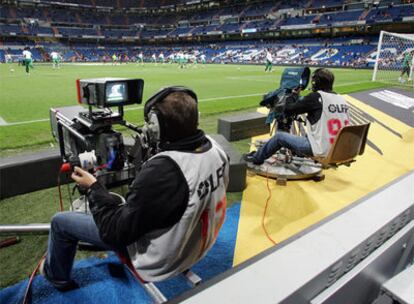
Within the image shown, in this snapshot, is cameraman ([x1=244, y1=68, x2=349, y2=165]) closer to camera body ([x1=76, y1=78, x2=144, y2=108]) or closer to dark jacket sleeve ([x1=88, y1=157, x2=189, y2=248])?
camera body ([x1=76, y1=78, x2=144, y2=108])

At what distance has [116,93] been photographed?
7.82 feet

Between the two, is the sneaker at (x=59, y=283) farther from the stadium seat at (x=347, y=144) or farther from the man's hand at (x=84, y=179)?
the stadium seat at (x=347, y=144)

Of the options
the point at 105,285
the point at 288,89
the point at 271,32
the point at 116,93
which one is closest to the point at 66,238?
the point at 105,285

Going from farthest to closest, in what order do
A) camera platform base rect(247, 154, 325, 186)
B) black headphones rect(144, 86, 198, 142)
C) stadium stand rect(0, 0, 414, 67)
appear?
stadium stand rect(0, 0, 414, 67) < camera platform base rect(247, 154, 325, 186) < black headphones rect(144, 86, 198, 142)

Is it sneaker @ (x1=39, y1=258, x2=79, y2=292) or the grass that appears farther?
the grass

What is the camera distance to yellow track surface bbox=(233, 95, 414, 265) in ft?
9.04

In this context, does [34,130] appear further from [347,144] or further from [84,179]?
[347,144]

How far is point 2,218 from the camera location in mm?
2803

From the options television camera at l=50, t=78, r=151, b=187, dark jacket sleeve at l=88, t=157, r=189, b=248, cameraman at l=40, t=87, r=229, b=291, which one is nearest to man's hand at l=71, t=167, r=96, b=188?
cameraman at l=40, t=87, r=229, b=291

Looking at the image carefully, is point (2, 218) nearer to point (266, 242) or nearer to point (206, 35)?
point (266, 242)

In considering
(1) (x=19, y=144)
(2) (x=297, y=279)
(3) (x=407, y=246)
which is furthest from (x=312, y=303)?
(1) (x=19, y=144)

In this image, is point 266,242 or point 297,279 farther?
point 266,242

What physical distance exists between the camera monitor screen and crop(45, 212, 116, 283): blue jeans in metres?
0.96

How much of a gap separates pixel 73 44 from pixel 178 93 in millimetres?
55347
